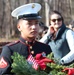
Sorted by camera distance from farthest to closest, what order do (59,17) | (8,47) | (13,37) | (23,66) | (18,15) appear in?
1. (13,37)
2. (59,17)
3. (18,15)
4. (8,47)
5. (23,66)

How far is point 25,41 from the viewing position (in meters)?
3.19

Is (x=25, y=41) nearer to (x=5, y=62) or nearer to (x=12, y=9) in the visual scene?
(x=5, y=62)

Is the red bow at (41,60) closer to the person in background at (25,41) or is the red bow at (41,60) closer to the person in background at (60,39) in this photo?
the person in background at (25,41)

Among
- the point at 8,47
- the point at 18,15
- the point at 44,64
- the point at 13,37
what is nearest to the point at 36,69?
the point at 44,64

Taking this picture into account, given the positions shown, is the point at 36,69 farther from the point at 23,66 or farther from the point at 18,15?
the point at 18,15

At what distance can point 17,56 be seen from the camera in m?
2.80

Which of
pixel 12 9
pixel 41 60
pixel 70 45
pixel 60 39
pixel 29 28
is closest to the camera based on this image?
pixel 41 60

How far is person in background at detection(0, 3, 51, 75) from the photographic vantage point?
2.96 m

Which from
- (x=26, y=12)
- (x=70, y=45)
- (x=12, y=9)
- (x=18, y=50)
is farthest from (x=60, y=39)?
(x=12, y=9)

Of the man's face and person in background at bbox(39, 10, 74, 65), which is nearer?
the man's face

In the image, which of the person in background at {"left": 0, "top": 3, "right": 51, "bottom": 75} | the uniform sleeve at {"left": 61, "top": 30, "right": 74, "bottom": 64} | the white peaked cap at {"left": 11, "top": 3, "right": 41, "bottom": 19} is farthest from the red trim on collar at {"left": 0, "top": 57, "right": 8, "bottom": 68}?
the uniform sleeve at {"left": 61, "top": 30, "right": 74, "bottom": 64}

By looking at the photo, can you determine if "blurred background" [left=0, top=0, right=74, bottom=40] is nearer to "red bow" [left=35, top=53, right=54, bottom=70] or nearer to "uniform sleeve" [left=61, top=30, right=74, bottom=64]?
"uniform sleeve" [left=61, top=30, right=74, bottom=64]

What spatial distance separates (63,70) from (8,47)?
556mm

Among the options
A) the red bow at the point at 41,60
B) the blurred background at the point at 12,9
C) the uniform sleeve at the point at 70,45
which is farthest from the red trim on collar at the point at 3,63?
the blurred background at the point at 12,9
